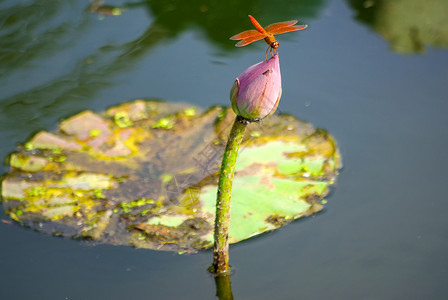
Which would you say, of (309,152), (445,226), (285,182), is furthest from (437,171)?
(285,182)

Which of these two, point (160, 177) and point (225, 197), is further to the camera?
point (160, 177)

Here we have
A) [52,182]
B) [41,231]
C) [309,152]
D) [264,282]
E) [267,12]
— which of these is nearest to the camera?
[264,282]

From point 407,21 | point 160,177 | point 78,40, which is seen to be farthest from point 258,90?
point 407,21

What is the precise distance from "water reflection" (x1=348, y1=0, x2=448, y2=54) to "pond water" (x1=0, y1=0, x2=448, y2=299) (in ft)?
0.04

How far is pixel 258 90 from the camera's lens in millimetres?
1370

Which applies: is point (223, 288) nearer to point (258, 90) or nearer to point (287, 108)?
point (258, 90)

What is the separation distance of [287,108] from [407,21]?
53.4 inches

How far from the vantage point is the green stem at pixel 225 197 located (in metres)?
1.51

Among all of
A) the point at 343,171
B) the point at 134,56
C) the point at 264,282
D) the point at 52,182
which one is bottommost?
the point at 264,282

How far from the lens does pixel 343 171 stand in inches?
93.4

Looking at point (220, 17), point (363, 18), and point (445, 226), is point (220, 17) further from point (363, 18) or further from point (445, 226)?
point (445, 226)

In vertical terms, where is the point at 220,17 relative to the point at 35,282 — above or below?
above

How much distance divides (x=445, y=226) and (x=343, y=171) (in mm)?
515

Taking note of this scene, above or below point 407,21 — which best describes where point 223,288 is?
below
